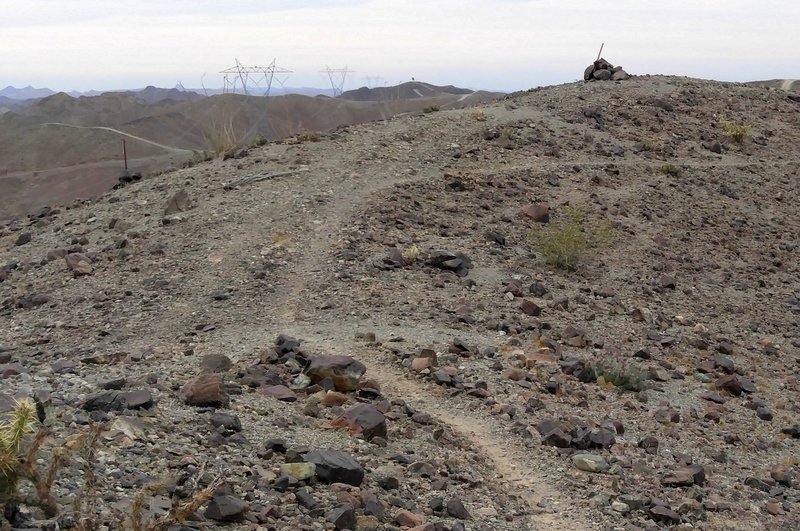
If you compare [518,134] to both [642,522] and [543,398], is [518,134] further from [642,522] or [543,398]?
[642,522]

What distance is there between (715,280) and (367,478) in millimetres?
8400

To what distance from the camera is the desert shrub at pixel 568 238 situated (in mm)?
11156

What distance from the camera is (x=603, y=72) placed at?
2073cm

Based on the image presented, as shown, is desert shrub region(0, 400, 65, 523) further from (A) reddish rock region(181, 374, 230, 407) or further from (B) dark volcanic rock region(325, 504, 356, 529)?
(A) reddish rock region(181, 374, 230, 407)

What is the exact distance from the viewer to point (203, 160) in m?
15.5

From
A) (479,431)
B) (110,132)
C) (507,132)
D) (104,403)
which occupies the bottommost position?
(479,431)

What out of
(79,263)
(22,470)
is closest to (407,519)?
(22,470)

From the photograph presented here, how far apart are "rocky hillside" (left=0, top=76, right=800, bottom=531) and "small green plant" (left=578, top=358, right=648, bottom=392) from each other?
Answer: 0.03 m

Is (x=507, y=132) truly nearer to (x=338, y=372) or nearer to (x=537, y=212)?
(x=537, y=212)

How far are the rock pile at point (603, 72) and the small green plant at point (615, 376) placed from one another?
13804 millimetres

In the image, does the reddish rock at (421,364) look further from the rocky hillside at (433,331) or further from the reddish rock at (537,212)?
the reddish rock at (537,212)

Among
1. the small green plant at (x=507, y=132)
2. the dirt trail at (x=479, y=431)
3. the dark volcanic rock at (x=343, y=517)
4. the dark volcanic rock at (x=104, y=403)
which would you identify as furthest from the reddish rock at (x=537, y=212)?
the dark volcanic rock at (x=343, y=517)

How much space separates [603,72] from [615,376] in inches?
566

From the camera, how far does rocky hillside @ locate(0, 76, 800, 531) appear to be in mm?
5090
